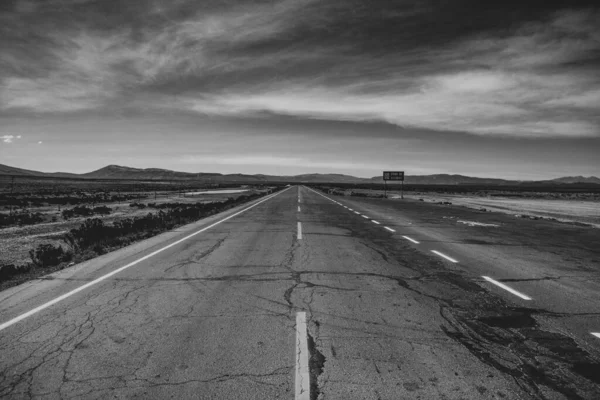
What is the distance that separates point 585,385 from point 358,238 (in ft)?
30.0

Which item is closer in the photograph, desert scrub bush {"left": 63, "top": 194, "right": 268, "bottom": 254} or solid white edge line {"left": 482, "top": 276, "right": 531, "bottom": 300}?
solid white edge line {"left": 482, "top": 276, "right": 531, "bottom": 300}

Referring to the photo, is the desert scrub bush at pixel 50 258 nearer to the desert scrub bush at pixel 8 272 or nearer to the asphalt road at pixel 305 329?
the desert scrub bush at pixel 8 272

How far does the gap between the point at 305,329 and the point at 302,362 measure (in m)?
0.85

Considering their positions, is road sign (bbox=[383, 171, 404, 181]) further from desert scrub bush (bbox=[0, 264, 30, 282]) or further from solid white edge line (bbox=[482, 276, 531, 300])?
desert scrub bush (bbox=[0, 264, 30, 282])

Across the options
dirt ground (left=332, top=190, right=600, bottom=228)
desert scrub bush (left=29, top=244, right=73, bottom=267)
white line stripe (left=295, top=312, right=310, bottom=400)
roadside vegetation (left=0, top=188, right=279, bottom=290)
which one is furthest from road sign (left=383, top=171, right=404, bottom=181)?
white line stripe (left=295, top=312, right=310, bottom=400)

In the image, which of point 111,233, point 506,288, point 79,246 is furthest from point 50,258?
point 506,288

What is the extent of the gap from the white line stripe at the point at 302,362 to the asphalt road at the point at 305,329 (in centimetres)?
2

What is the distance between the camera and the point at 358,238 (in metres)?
12.4

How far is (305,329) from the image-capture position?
14.9 feet

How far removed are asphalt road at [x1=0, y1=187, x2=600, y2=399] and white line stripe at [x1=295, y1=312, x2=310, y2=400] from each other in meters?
0.02

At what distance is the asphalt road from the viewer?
11.0 feet

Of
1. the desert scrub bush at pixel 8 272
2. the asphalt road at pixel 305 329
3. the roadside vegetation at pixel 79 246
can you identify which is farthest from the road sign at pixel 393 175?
the desert scrub bush at pixel 8 272

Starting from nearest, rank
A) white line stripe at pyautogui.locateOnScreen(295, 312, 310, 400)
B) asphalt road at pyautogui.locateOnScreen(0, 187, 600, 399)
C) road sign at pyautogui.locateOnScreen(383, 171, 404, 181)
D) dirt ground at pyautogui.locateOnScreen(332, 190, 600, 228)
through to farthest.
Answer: white line stripe at pyautogui.locateOnScreen(295, 312, 310, 400)
asphalt road at pyautogui.locateOnScreen(0, 187, 600, 399)
dirt ground at pyautogui.locateOnScreen(332, 190, 600, 228)
road sign at pyautogui.locateOnScreen(383, 171, 404, 181)

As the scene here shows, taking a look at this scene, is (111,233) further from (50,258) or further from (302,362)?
(302,362)
